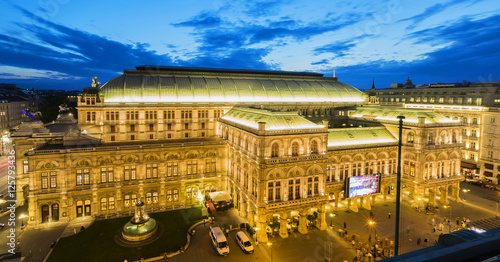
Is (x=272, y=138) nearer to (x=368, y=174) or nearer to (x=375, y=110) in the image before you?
(x=368, y=174)

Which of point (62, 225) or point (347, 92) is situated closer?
point (62, 225)

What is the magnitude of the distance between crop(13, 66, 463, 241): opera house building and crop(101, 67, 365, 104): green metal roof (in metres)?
0.35

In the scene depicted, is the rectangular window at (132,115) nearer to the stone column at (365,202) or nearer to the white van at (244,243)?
the white van at (244,243)

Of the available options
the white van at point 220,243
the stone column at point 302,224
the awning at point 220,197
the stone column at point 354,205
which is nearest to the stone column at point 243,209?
the awning at point 220,197

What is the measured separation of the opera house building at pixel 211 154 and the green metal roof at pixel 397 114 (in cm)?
36

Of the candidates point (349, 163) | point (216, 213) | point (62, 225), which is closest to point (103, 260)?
point (62, 225)

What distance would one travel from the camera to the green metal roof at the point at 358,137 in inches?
2672

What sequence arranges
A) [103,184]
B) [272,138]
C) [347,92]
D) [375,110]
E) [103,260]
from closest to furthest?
1. [103,260]
2. [272,138]
3. [103,184]
4. [375,110]
5. [347,92]

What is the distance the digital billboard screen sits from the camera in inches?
2534

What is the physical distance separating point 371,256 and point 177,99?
55.7 m

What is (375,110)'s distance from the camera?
86125mm

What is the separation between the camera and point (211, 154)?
72.5 m

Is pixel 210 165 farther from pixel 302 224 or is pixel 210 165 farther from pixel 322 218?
pixel 322 218

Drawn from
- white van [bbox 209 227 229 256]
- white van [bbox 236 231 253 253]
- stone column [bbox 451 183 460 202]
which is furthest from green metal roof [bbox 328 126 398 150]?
white van [bbox 209 227 229 256]
